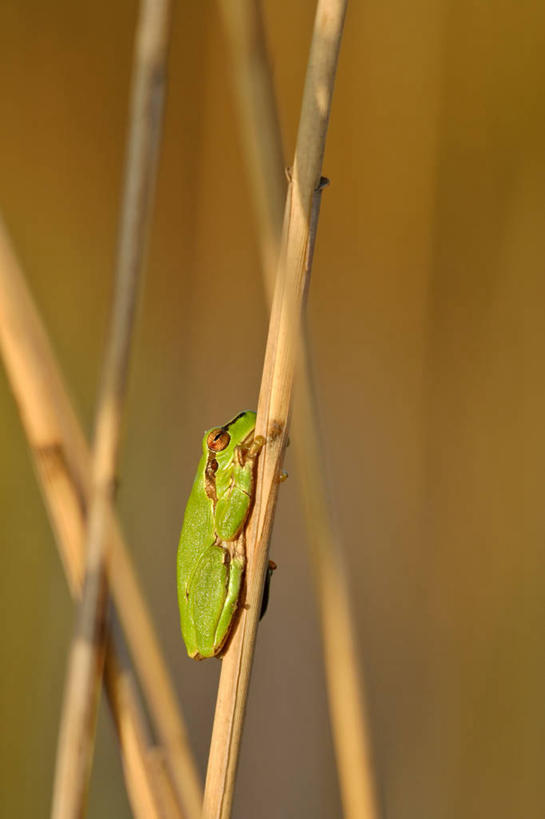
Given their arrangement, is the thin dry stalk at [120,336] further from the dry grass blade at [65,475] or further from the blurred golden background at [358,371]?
the blurred golden background at [358,371]

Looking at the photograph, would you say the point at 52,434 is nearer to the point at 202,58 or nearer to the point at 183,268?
the point at 183,268

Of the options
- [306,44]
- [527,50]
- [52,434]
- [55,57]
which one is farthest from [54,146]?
[52,434]

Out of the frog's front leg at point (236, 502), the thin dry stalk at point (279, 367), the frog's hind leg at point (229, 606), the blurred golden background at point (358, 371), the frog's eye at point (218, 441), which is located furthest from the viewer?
the blurred golden background at point (358, 371)

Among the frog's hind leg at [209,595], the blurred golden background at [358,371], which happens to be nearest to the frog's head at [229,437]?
the frog's hind leg at [209,595]

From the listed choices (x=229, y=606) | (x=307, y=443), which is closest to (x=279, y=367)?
(x=307, y=443)

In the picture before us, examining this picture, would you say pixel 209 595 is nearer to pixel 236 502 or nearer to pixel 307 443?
pixel 236 502

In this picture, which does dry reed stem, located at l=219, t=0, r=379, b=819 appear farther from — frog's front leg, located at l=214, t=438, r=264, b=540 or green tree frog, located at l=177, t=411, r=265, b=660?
frog's front leg, located at l=214, t=438, r=264, b=540

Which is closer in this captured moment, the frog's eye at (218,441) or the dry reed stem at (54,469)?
the dry reed stem at (54,469)
